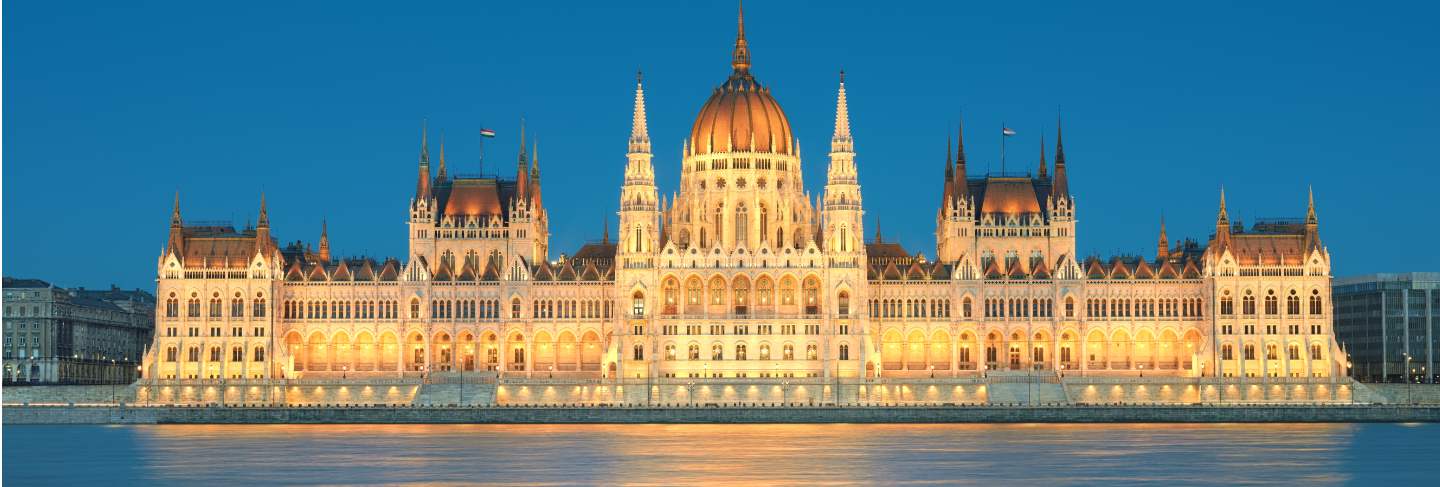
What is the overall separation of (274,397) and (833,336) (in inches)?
1521

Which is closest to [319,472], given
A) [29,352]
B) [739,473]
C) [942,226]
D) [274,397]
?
[739,473]

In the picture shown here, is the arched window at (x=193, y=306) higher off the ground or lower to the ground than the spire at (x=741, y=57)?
lower

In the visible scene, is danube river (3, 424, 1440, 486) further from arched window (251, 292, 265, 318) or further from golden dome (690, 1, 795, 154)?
golden dome (690, 1, 795, 154)

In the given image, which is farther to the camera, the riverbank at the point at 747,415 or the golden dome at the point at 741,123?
the golden dome at the point at 741,123

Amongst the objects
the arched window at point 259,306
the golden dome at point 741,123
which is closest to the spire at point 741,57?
the golden dome at point 741,123

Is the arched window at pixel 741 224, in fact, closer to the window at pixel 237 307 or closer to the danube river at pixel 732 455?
the window at pixel 237 307

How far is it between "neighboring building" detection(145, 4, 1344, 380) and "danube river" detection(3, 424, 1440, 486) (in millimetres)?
30211

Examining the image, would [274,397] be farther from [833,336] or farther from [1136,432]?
[1136,432]

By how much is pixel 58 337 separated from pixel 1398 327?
11306cm

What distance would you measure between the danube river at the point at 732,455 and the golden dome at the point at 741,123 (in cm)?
4206

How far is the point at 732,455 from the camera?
8100 cm

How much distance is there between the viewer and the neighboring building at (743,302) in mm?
146875

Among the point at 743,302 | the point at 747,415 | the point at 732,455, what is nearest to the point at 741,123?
the point at 743,302

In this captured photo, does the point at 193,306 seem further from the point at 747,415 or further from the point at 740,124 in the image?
the point at 747,415
